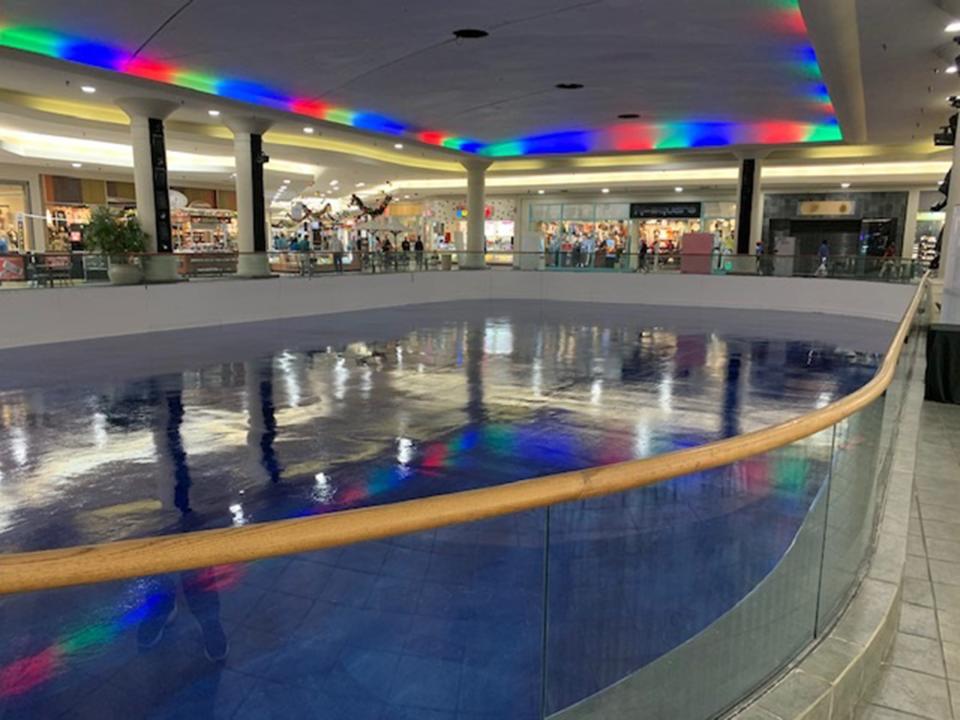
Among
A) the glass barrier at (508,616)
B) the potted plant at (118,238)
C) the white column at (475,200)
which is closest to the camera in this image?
the glass barrier at (508,616)

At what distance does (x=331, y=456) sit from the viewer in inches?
228

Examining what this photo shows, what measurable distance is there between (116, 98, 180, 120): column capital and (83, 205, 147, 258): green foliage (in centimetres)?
218

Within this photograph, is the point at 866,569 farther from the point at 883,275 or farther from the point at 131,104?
the point at 883,275

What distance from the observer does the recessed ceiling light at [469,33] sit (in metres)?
11.2

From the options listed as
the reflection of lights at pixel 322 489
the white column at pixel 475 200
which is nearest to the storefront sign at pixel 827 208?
the white column at pixel 475 200

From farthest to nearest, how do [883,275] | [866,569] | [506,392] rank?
[883,275]
[506,392]
[866,569]

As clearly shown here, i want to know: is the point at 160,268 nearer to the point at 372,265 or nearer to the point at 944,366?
the point at 372,265

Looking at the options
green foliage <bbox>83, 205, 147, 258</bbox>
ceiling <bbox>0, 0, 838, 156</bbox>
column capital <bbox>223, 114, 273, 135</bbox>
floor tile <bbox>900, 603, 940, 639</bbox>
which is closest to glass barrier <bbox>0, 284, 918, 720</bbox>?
floor tile <bbox>900, 603, 940, 639</bbox>

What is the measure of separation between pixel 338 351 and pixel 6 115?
1169 cm

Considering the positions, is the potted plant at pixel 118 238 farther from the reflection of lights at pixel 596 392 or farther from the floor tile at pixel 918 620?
the floor tile at pixel 918 620

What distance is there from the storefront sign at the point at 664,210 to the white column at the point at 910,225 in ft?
25.5

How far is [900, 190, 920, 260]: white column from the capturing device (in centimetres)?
2703

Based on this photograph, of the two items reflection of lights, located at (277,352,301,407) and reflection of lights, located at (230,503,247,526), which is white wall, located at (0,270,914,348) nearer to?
reflection of lights, located at (277,352,301,407)

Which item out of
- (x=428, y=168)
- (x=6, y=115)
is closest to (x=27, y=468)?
(x=6, y=115)
